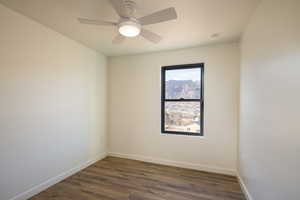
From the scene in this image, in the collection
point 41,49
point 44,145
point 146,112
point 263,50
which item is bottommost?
point 44,145

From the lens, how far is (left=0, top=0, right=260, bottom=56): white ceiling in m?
1.76

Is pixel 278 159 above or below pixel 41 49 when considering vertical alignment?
below

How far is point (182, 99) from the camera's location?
326cm

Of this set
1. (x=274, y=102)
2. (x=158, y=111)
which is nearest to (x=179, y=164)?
(x=158, y=111)

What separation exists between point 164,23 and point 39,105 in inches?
87.0

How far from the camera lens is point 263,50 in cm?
161

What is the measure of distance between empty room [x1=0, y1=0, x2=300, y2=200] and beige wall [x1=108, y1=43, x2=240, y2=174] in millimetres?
21

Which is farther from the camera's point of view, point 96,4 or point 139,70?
point 139,70

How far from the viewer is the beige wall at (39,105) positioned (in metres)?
1.87

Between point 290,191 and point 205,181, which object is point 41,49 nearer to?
point 290,191

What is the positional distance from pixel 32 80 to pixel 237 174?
368 cm

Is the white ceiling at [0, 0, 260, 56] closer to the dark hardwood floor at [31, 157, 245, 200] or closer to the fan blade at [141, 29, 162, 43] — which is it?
the fan blade at [141, 29, 162, 43]

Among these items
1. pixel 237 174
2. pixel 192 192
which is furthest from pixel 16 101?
pixel 237 174

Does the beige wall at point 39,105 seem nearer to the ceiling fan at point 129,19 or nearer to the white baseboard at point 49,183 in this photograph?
the white baseboard at point 49,183
